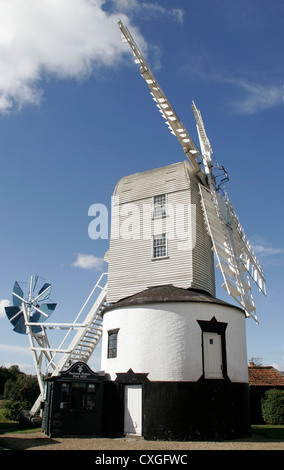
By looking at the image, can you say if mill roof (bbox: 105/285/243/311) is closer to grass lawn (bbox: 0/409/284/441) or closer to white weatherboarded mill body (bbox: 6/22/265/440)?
white weatherboarded mill body (bbox: 6/22/265/440)

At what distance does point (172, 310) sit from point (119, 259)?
21.5 ft

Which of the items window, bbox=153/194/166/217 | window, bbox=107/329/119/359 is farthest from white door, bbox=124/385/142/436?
window, bbox=153/194/166/217

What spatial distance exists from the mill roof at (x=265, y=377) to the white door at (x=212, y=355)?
1229 cm

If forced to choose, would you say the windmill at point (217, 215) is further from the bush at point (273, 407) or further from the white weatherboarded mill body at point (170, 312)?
the bush at point (273, 407)

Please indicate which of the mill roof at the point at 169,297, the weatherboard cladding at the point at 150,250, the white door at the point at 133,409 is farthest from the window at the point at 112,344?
the weatherboard cladding at the point at 150,250

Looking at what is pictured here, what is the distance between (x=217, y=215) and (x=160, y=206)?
3594 millimetres

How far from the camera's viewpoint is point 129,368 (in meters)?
18.3

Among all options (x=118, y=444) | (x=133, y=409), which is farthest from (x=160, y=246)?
(x=118, y=444)

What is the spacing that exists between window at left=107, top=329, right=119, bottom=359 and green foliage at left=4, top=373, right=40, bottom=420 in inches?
459

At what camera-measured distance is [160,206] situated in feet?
79.5

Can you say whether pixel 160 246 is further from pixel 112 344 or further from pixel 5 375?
pixel 5 375

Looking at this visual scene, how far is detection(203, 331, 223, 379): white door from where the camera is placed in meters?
18.1
